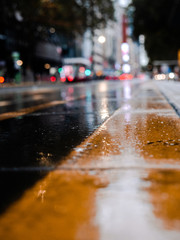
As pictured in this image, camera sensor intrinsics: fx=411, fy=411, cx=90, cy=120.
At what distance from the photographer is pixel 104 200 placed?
8.25 feet

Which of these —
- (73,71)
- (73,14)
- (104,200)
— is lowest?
(104,200)

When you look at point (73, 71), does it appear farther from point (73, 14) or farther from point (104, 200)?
point (104, 200)

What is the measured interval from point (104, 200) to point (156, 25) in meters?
38.0

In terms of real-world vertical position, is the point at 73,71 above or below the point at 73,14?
below

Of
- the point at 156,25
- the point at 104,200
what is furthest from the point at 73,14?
the point at 104,200

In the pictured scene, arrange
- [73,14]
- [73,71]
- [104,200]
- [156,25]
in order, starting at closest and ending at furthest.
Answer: [104,200]
[73,14]
[156,25]
[73,71]

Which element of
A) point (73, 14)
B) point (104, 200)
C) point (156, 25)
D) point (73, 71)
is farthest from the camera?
point (73, 71)

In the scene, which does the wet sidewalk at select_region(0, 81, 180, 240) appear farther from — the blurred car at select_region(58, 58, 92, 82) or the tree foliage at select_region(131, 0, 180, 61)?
the blurred car at select_region(58, 58, 92, 82)

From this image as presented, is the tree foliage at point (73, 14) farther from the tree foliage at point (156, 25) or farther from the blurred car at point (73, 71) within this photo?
the blurred car at point (73, 71)

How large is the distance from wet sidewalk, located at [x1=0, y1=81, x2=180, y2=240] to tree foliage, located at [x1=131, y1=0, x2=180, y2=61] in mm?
33747

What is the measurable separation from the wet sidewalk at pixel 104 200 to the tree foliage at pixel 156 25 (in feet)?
111

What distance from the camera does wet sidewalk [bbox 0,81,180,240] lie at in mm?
2033

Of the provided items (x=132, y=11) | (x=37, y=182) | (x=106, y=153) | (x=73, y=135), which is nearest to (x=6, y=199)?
(x=37, y=182)

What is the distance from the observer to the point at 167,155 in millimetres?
3879
